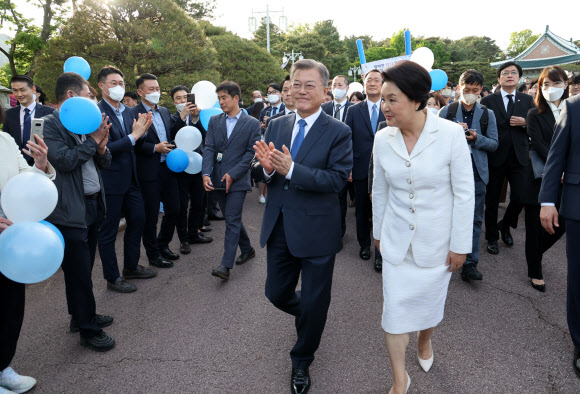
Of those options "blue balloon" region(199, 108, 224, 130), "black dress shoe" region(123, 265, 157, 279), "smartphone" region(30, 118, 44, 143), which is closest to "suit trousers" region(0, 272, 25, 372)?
"smartphone" region(30, 118, 44, 143)

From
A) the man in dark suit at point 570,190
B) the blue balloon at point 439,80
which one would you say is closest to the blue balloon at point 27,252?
the man in dark suit at point 570,190

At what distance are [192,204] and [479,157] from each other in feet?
13.1

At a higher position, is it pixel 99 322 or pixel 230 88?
pixel 230 88

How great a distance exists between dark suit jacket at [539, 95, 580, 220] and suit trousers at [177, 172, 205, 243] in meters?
4.38

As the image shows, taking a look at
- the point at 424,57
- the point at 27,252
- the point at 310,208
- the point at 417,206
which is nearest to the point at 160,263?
the point at 27,252

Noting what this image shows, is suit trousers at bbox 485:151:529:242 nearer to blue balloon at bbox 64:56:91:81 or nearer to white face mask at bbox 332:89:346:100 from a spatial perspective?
white face mask at bbox 332:89:346:100

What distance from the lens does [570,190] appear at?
275 cm

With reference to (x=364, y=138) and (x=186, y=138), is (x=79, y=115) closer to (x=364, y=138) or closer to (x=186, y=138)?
(x=186, y=138)

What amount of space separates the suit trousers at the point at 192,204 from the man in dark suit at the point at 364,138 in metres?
2.38

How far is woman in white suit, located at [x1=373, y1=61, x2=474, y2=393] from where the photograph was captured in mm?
2254

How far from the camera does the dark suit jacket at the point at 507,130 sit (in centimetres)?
483

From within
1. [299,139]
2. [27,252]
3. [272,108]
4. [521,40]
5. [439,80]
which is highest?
[521,40]

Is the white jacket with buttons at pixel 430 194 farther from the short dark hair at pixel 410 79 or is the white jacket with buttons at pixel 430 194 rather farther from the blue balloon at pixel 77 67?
the blue balloon at pixel 77 67

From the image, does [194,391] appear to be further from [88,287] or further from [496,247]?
[496,247]
